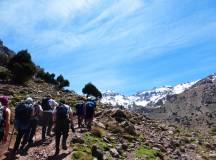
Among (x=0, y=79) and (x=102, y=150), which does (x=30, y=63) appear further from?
(x=102, y=150)

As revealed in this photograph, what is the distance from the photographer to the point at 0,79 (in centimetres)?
6544

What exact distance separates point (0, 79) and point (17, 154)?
44781 millimetres

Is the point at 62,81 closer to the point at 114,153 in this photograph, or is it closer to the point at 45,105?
the point at 114,153

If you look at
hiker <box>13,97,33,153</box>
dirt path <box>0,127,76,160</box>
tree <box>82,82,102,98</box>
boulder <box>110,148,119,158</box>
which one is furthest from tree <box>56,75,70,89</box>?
hiker <box>13,97,33,153</box>

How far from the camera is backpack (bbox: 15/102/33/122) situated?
2023 cm

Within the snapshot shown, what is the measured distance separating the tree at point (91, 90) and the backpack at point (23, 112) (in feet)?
229

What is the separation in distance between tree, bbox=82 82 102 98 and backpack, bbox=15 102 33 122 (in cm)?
6977

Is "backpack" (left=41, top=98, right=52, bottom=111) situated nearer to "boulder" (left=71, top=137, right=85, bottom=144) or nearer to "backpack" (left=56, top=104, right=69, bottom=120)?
"boulder" (left=71, top=137, right=85, bottom=144)

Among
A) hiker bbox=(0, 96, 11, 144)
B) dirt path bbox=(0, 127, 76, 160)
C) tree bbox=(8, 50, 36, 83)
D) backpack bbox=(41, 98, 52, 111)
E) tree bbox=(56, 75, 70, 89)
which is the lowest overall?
dirt path bbox=(0, 127, 76, 160)

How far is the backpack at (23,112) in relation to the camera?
20234 mm

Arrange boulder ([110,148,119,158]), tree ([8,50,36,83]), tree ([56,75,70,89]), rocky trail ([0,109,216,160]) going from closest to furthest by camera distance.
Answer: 1. rocky trail ([0,109,216,160])
2. boulder ([110,148,119,158])
3. tree ([8,50,36,83])
4. tree ([56,75,70,89])

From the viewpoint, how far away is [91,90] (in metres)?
91.1

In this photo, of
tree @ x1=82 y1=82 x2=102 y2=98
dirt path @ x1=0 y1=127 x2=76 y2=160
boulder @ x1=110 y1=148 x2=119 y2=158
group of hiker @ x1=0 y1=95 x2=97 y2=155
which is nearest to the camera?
group of hiker @ x1=0 y1=95 x2=97 y2=155

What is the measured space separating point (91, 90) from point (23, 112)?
70802 millimetres
